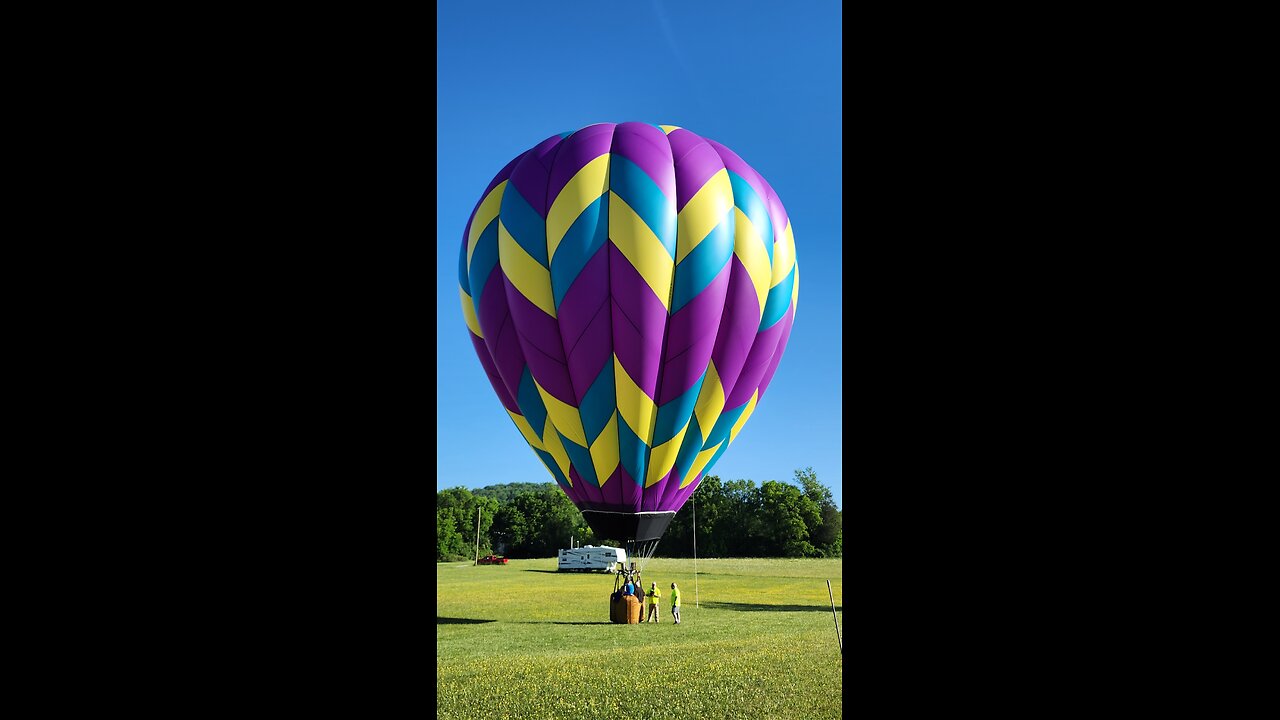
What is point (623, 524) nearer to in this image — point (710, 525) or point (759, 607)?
point (759, 607)

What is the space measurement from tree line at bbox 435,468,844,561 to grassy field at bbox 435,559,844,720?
25.3 m

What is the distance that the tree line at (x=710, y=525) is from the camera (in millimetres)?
42656

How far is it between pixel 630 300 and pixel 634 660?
13.8 ft

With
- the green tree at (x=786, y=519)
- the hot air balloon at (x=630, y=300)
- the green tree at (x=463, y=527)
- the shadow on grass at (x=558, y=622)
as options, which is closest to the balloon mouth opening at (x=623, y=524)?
the hot air balloon at (x=630, y=300)

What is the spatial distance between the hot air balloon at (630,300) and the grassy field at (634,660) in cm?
187

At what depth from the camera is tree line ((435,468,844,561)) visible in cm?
4266

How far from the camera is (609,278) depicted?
32.1 ft

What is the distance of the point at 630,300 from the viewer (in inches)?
383

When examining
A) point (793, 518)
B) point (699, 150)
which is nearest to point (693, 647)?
point (699, 150)

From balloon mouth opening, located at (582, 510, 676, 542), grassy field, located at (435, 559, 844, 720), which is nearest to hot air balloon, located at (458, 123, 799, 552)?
balloon mouth opening, located at (582, 510, 676, 542)

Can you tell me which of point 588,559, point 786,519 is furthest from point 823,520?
point 588,559
